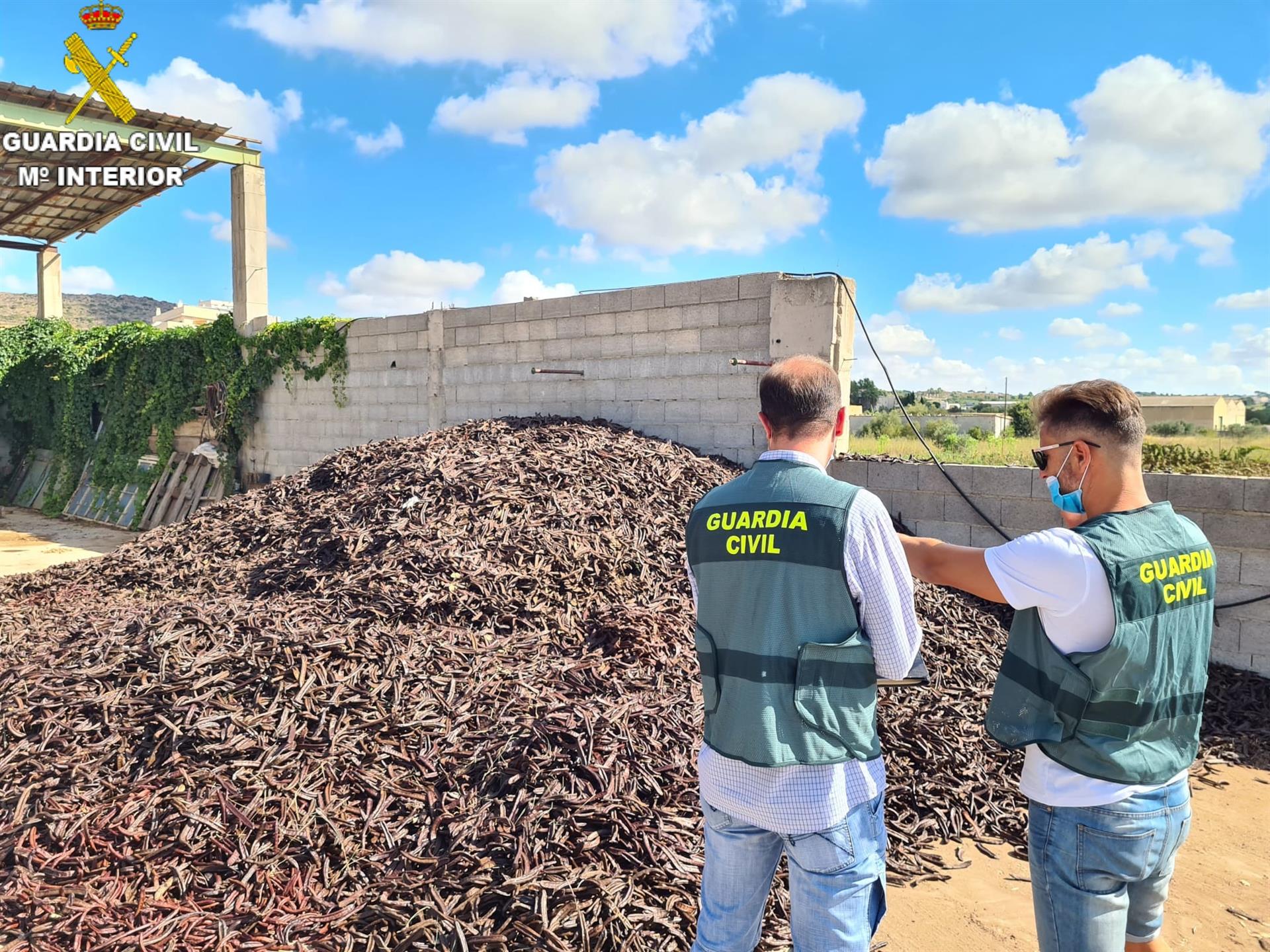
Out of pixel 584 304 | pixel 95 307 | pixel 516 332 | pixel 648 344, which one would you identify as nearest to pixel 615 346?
pixel 648 344

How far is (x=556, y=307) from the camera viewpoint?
8633 millimetres

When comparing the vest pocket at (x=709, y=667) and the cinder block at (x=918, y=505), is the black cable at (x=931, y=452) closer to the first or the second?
the cinder block at (x=918, y=505)

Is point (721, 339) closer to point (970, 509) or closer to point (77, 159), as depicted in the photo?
point (970, 509)

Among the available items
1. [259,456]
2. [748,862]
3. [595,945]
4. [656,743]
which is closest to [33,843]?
[595,945]

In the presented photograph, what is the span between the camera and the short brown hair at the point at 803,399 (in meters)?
1.90

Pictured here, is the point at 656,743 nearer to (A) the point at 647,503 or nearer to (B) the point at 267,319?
(A) the point at 647,503

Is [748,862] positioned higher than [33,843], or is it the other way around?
[748,862]

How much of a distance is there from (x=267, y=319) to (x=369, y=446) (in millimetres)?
6235

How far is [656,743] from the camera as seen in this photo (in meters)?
3.50

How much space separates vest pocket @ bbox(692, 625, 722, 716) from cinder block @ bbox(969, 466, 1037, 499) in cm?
A: 454

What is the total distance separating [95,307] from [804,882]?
53.4 metres

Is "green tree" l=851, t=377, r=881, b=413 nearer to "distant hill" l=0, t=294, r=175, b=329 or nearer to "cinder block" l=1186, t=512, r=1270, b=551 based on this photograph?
"cinder block" l=1186, t=512, r=1270, b=551

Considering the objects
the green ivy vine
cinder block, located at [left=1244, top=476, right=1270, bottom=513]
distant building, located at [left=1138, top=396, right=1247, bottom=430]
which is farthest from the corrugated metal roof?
distant building, located at [left=1138, top=396, right=1247, bottom=430]

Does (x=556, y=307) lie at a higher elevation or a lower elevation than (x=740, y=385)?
higher
